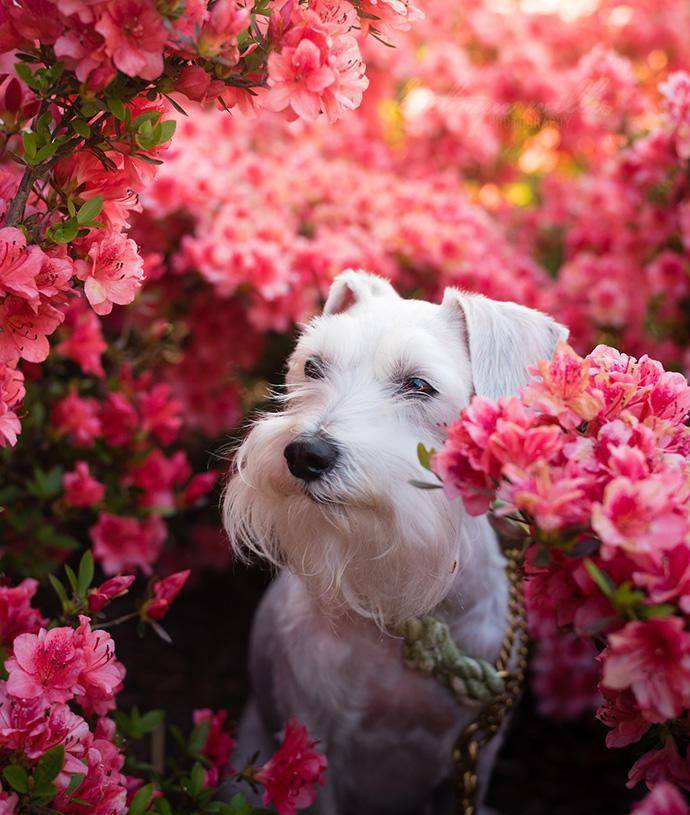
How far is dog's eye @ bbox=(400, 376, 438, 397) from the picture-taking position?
5.47ft

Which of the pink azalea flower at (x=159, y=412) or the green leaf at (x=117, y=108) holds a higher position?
the green leaf at (x=117, y=108)

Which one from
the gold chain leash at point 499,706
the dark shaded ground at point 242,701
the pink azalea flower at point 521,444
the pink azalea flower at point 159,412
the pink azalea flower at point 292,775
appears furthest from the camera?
the dark shaded ground at point 242,701

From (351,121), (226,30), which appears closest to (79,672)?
(226,30)

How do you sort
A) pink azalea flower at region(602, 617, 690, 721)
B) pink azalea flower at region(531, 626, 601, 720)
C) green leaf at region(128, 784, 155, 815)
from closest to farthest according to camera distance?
1. pink azalea flower at region(602, 617, 690, 721)
2. green leaf at region(128, 784, 155, 815)
3. pink azalea flower at region(531, 626, 601, 720)

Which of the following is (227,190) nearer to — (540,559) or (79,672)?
(79,672)

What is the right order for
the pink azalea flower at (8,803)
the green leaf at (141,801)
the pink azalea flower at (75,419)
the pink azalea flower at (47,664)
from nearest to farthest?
the pink azalea flower at (8,803) → the pink azalea flower at (47,664) → the green leaf at (141,801) → the pink azalea flower at (75,419)

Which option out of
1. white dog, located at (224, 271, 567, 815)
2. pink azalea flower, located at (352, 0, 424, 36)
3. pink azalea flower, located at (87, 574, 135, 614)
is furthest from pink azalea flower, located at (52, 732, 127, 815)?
pink azalea flower, located at (352, 0, 424, 36)

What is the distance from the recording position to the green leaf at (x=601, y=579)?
1047 mm

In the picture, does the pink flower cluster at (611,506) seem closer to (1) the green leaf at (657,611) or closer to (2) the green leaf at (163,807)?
(1) the green leaf at (657,611)

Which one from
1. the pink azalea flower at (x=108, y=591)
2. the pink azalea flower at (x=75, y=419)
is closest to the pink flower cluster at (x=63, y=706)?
the pink azalea flower at (x=108, y=591)

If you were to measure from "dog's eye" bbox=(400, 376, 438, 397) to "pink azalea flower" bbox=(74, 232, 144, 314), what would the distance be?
23.1 inches

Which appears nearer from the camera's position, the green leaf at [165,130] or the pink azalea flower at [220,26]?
the pink azalea flower at [220,26]

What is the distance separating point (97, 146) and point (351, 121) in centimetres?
278

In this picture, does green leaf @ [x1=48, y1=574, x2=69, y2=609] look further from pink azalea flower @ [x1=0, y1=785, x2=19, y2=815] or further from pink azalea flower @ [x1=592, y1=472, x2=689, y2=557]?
pink azalea flower @ [x1=592, y1=472, x2=689, y2=557]
